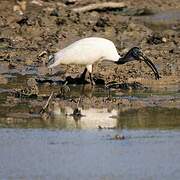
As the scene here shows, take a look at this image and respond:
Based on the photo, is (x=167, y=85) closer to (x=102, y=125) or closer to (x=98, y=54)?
(x=98, y=54)

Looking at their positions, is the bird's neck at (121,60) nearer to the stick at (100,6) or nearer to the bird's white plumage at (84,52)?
the bird's white plumage at (84,52)

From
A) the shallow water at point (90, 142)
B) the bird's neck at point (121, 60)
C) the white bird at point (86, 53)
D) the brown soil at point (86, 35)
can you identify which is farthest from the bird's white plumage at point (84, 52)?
the shallow water at point (90, 142)

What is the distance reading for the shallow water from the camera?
25.5 feet

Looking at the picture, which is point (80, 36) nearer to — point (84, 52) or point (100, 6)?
point (100, 6)

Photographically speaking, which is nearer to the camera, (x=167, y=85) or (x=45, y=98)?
(x=45, y=98)

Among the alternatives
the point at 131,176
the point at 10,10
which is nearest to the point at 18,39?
the point at 10,10

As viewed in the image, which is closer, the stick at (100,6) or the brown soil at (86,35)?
the brown soil at (86,35)

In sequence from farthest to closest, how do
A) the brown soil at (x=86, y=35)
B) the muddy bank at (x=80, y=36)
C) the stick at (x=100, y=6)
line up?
the stick at (x=100, y=6), the muddy bank at (x=80, y=36), the brown soil at (x=86, y=35)

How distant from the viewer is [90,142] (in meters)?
8.91

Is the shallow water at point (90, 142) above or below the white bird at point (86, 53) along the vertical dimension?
below

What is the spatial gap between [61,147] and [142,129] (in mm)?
1228

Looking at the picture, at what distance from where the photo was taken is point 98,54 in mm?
12703

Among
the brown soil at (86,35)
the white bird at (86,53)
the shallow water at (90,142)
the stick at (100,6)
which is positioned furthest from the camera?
the stick at (100,6)

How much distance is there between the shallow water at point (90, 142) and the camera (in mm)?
7777
